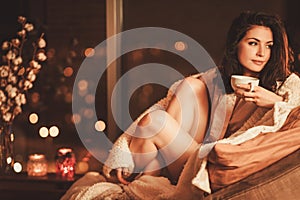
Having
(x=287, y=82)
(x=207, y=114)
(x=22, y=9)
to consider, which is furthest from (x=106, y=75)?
(x=287, y=82)

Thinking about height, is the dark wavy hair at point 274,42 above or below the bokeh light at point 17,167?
above

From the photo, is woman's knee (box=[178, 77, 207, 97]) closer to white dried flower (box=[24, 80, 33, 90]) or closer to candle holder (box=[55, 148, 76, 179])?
candle holder (box=[55, 148, 76, 179])

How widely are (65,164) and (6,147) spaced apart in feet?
1.15

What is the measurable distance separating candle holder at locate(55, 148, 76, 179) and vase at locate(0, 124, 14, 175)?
0.87 feet

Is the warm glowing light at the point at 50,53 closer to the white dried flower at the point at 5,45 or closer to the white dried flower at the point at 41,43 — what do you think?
the white dried flower at the point at 41,43

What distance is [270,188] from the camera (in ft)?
5.38

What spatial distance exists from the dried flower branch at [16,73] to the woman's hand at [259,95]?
1.40m

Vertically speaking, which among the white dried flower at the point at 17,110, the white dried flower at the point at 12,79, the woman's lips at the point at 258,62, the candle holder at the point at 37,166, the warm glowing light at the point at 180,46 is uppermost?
the warm glowing light at the point at 180,46

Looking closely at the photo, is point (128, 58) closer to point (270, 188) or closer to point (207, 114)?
point (207, 114)

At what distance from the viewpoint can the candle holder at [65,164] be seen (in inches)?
120

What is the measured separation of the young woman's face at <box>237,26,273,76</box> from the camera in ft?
7.73

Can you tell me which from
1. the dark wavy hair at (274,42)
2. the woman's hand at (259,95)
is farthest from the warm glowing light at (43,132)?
the woman's hand at (259,95)

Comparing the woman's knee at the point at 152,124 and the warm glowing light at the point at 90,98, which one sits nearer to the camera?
the woman's knee at the point at 152,124

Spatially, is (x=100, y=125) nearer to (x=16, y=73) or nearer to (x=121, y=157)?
(x=16, y=73)
